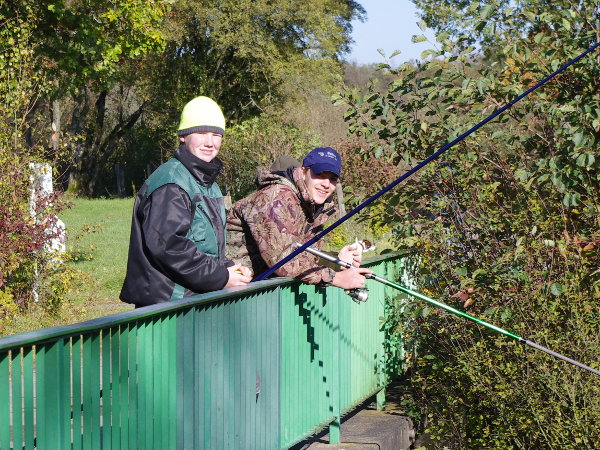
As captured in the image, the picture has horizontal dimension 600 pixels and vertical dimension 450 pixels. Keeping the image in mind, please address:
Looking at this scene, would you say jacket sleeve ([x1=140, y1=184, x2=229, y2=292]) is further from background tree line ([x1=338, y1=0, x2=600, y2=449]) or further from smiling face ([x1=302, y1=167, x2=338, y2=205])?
background tree line ([x1=338, y1=0, x2=600, y2=449])

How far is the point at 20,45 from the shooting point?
478 inches

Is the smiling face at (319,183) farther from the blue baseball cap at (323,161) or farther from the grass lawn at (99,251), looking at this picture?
the grass lawn at (99,251)

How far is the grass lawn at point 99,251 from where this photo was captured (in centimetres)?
1275

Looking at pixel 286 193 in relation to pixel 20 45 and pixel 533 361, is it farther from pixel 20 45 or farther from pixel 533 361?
pixel 20 45

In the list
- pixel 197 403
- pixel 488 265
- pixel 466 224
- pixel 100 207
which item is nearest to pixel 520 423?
pixel 488 265

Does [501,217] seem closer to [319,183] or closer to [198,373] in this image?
[319,183]

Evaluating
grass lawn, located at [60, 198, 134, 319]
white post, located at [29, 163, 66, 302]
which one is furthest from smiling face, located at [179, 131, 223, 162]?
grass lawn, located at [60, 198, 134, 319]

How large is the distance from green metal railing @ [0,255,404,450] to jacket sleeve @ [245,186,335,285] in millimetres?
127

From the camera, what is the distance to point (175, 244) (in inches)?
164

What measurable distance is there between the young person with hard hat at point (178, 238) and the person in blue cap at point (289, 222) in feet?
1.51

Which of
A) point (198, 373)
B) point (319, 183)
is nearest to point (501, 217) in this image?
point (319, 183)

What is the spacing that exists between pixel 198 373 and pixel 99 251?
1690 centimetres

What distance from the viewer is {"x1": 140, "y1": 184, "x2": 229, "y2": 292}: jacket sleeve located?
13.6ft

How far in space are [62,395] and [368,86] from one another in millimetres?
5138
